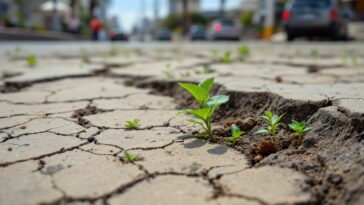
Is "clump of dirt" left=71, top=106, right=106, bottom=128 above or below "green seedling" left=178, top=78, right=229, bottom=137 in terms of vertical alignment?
below

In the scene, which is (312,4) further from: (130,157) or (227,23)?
(130,157)

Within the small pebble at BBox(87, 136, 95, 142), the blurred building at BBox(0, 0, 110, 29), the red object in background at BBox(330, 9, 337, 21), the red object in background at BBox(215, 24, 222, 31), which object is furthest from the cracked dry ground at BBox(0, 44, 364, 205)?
the blurred building at BBox(0, 0, 110, 29)

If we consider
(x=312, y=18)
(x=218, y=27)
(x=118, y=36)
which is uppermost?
(x=312, y=18)

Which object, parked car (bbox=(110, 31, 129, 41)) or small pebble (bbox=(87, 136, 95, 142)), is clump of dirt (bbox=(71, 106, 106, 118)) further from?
parked car (bbox=(110, 31, 129, 41))

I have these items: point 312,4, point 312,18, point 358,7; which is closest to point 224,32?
point 312,4

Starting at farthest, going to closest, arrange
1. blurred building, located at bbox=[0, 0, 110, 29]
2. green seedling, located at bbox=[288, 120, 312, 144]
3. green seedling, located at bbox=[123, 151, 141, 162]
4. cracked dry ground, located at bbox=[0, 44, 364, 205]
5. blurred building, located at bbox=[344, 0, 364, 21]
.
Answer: blurred building, located at bbox=[0, 0, 110, 29]
blurred building, located at bbox=[344, 0, 364, 21]
green seedling, located at bbox=[288, 120, 312, 144]
green seedling, located at bbox=[123, 151, 141, 162]
cracked dry ground, located at bbox=[0, 44, 364, 205]

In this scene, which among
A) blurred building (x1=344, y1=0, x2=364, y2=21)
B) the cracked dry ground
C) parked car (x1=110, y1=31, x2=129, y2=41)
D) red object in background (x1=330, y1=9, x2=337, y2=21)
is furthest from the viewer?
parked car (x1=110, y1=31, x2=129, y2=41)

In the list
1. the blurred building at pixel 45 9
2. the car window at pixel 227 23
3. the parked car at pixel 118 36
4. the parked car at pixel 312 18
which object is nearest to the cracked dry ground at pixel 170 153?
the parked car at pixel 312 18
